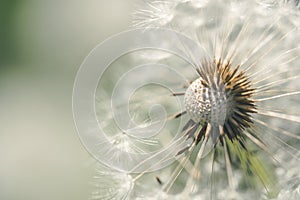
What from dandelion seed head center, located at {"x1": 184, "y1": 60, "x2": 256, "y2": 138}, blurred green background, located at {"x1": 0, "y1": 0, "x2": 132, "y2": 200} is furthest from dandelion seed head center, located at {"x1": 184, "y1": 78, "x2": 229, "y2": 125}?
blurred green background, located at {"x1": 0, "y1": 0, "x2": 132, "y2": 200}

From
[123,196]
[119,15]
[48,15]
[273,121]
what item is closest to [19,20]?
[48,15]

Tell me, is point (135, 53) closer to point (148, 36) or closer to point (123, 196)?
point (148, 36)

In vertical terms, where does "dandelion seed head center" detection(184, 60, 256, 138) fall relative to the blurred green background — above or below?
below

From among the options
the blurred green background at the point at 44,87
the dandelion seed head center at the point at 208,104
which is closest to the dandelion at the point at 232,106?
the dandelion seed head center at the point at 208,104

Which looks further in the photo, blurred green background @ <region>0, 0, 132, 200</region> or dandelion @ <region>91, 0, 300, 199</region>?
blurred green background @ <region>0, 0, 132, 200</region>

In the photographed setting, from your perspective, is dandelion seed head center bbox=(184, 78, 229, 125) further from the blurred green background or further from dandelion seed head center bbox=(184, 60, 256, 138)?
the blurred green background

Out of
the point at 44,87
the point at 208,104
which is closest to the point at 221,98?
the point at 208,104
